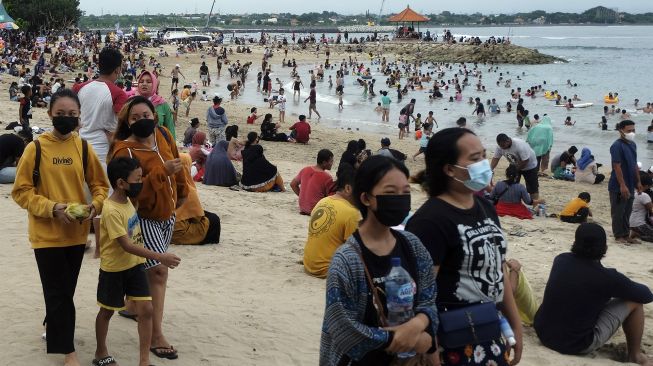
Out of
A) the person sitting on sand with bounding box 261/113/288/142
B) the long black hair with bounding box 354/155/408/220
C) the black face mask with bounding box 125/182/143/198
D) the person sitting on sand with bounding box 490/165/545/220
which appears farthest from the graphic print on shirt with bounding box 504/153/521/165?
the person sitting on sand with bounding box 261/113/288/142

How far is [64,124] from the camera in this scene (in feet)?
13.8

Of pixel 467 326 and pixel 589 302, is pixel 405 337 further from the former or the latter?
pixel 589 302

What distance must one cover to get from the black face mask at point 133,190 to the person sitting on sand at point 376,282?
174 centimetres

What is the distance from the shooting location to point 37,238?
4.22 metres

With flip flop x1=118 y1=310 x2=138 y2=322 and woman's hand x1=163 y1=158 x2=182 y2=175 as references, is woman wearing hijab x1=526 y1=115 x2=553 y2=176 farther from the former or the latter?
woman's hand x1=163 y1=158 x2=182 y2=175

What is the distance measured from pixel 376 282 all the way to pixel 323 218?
12.9 ft

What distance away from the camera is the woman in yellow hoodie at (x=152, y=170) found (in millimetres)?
4473

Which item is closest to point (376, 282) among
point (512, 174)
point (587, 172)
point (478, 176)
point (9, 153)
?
point (478, 176)

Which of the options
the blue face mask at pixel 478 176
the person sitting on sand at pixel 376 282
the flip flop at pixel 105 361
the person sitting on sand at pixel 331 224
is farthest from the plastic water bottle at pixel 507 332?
the person sitting on sand at pixel 331 224

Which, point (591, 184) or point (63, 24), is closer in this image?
point (591, 184)

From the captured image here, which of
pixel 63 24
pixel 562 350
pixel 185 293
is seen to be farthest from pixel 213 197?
pixel 63 24

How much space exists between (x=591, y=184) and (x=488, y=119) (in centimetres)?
1718

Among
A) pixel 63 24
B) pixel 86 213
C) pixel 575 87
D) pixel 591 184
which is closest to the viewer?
pixel 86 213

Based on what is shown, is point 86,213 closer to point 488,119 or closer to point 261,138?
point 261,138
